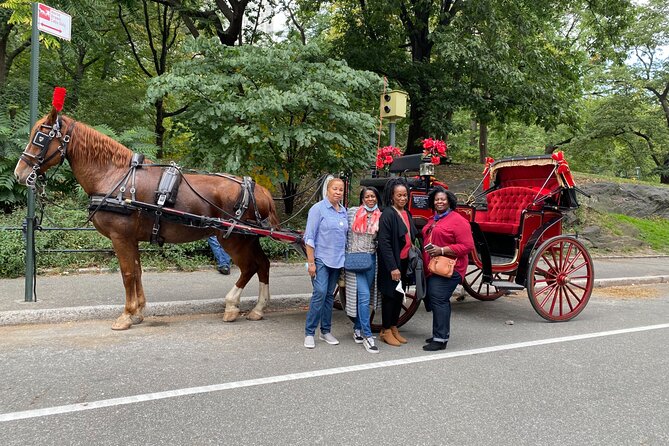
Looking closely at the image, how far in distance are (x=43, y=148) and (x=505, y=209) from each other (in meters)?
6.18

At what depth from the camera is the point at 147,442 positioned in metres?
3.01

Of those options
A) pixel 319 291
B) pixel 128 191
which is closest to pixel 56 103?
pixel 128 191

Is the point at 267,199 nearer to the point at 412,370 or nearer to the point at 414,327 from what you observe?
the point at 414,327

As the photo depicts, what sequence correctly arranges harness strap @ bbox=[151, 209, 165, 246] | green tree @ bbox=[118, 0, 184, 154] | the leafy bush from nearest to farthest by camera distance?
1. harness strap @ bbox=[151, 209, 165, 246]
2. the leafy bush
3. green tree @ bbox=[118, 0, 184, 154]

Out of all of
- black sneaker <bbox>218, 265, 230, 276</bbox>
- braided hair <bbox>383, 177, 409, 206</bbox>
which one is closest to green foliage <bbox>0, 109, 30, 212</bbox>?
black sneaker <bbox>218, 265, 230, 276</bbox>

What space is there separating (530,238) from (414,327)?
6.52 feet

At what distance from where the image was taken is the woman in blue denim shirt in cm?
503

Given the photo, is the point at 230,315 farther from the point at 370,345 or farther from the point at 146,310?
the point at 370,345

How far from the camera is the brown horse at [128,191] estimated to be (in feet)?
16.8

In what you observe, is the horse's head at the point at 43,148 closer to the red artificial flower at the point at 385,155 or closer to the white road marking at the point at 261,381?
the white road marking at the point at 261,381

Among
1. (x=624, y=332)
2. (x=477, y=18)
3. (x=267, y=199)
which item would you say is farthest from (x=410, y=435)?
(x=477, y=18)

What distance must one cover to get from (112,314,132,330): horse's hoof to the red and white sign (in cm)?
356

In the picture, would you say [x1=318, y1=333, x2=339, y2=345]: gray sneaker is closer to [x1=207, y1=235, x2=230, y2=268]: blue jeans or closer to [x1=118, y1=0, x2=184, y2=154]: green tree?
[x1=207, y1=235, x2=230, y2=268]: blue jeans

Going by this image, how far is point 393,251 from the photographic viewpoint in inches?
197
